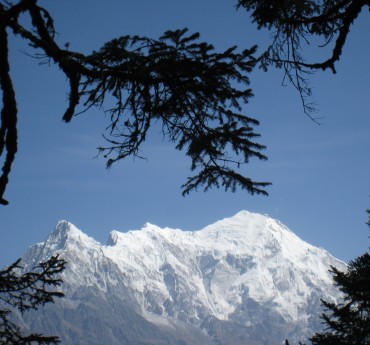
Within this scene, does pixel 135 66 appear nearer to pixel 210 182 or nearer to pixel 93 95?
pixel 93 95

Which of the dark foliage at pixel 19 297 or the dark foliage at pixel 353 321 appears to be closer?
the dark foliage at pixel 19 297

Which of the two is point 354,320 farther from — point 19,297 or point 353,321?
point 19,297

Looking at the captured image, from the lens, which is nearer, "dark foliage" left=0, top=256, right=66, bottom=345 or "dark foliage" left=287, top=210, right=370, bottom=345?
"dark foliage" left=0, top=256, right=66, bottom=345

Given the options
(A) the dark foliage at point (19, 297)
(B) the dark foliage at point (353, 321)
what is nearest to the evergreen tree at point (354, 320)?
(B) the dark foliage at point (353, 321)

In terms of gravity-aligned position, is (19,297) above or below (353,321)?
above

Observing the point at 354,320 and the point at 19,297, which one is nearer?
the point at 19,297

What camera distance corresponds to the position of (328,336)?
10141mm

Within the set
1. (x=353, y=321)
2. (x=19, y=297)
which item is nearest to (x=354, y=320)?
(x=353, y=321)

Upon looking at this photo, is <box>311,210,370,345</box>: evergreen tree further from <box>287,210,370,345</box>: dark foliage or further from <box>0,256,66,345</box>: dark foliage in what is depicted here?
<box>0,256,66,345</box>: dark foliage

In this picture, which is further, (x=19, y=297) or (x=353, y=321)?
(x=353, y=321)

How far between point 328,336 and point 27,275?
6.89 m

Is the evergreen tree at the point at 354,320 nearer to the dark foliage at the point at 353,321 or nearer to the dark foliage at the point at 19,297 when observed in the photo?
the dark foliage at the point at 353,321

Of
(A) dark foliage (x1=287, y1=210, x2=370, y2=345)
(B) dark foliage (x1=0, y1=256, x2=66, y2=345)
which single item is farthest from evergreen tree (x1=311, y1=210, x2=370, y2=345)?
(B) dark foliage (x1=0, y1=256, x2=66, y2=345)

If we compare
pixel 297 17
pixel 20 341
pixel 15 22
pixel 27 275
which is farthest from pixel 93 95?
pixel 27 275
